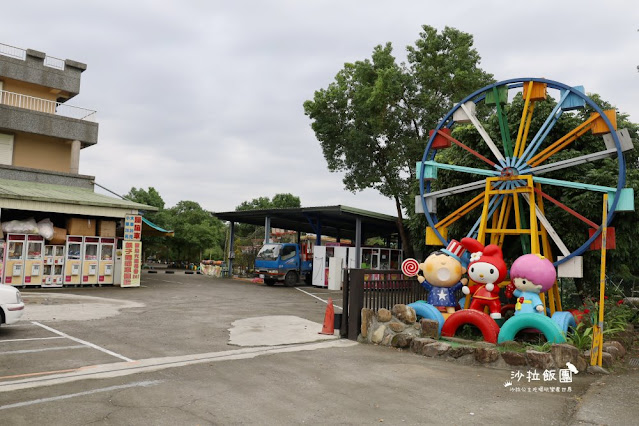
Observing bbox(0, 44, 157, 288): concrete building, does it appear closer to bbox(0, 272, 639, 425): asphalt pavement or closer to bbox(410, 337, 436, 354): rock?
bbox(0, 272, 639, 425): asphalt pavement

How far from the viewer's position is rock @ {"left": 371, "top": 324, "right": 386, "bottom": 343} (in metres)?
9.30

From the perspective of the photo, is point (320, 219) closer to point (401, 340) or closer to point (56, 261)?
point (56, 261)

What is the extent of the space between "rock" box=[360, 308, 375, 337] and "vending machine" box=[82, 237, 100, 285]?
15229 mm

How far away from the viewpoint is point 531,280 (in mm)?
8875

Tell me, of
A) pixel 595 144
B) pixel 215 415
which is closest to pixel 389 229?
pixel 595 144

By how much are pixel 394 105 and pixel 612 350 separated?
1904cm

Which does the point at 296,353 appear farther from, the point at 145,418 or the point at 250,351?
the point at 145,418

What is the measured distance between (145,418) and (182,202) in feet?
152

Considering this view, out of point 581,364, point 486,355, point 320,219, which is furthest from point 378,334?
point 320,219

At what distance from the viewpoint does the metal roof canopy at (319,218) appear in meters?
24.6

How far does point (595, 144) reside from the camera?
1217cm

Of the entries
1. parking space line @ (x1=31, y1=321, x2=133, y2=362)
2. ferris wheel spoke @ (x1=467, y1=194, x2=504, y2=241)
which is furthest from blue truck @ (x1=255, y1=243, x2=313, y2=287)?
parking space line @ (x1=31, y1=321, x2=133, y2=362)

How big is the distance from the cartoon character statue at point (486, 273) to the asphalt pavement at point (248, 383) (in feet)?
7.07

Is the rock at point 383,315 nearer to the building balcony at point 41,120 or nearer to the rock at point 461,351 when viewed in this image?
the rock at point 461,351
